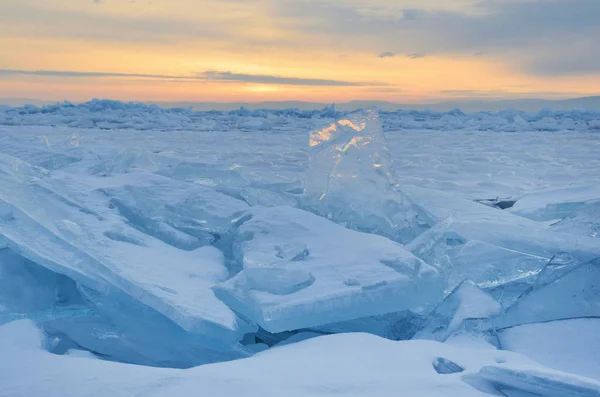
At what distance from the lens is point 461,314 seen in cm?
215

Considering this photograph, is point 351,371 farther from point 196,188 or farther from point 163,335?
point 196,188

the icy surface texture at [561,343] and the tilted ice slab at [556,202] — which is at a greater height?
the tilted ice slab at [556,202]

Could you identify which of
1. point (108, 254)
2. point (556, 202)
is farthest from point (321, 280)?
point (556, 202)

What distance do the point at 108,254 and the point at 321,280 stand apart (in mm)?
861

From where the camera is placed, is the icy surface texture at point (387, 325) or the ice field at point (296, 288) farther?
the icy surface texture at point (387, 325)

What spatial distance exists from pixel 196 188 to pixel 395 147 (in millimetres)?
7479

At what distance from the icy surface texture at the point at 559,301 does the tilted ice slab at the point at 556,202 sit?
140 centimetres

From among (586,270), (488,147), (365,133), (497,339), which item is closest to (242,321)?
(497,339)

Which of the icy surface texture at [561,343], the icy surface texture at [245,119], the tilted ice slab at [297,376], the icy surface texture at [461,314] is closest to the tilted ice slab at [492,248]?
the icy surface texture at [461,314]

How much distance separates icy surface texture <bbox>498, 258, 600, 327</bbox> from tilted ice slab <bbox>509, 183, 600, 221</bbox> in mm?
1402

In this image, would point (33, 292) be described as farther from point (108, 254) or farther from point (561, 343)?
point (561, 343)

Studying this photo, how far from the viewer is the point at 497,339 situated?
210cm

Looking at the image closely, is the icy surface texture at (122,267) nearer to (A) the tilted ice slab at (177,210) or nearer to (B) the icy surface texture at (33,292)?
(B) the icy surface texture at (33,292)

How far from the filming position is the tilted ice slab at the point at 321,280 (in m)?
2.04
